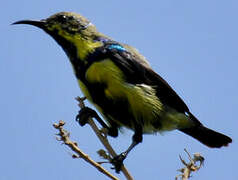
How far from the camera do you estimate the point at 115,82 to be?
6102mm

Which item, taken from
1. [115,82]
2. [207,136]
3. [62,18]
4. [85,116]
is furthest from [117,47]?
[207,136]

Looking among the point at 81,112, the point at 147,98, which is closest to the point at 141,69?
the point at 147,98

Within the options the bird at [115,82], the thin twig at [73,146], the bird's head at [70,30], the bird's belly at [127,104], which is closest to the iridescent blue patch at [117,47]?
the bird at [115,82]

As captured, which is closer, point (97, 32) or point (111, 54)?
point (111, 54)

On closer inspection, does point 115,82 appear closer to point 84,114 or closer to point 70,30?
point 84,114

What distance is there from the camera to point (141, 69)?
6.57 metres

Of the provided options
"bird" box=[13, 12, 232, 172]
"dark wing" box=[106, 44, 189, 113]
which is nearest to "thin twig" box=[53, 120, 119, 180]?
"bird" box=[13, 12, 232, 172]

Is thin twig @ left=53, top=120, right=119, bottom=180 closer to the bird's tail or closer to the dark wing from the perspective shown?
the dark wing

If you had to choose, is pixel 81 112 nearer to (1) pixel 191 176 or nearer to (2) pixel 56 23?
(2) pixel 56 23

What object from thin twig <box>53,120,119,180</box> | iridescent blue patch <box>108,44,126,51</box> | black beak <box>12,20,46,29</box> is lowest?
thin twig <box>53,120,119,180</box>

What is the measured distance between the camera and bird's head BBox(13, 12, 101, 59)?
654cm

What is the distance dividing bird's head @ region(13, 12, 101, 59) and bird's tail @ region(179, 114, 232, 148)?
1.95m

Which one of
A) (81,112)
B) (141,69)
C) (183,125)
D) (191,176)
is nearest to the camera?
(191,176)

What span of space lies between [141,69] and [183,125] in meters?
1.27
